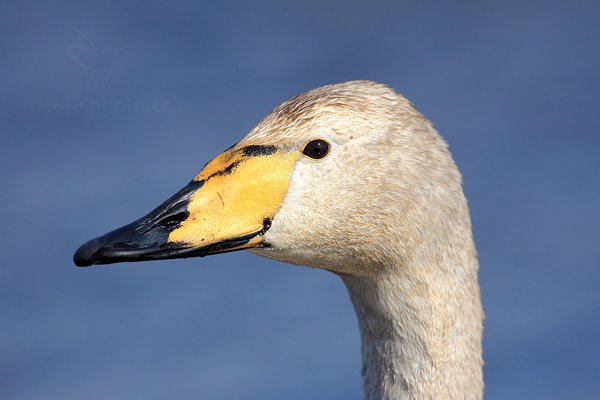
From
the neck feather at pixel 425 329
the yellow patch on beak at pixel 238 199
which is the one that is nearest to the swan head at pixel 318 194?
the yellow patch on beak at pixel 238 199

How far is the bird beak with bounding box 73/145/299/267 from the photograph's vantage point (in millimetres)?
3650

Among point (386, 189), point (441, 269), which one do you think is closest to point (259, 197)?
point (386, 189)

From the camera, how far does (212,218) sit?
367 cm

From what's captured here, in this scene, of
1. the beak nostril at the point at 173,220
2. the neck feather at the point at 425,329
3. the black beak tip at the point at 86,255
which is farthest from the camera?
the neck feather at the point at 425,329

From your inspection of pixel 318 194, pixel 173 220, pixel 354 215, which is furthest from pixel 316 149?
pixel 173 220

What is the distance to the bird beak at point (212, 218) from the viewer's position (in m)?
3.65

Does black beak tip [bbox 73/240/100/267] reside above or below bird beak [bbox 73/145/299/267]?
below

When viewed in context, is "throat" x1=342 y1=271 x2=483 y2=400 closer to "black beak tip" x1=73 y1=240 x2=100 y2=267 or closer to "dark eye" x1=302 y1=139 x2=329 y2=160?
"dark eye" x1=302 y1=139 x2=329 y2=160

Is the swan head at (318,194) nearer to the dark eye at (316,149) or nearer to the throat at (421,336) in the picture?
the dark eye at (316,149)

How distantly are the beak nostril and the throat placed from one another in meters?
0.91

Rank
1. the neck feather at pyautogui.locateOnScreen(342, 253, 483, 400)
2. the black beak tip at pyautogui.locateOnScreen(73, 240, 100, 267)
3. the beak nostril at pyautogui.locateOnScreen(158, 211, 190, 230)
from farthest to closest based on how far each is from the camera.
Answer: the neck feather at pyautogui.locateOnScreen(342, 253, 483, 400)
the beak nostril at pyautogui.locateOnScreen(158, 211, 190, 230)
the black beak tip at pyautogui.locateOnScreen(73, 240, 100, 267)

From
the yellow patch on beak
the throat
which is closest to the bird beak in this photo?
the yellow patch on beak

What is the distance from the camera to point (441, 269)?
3.93 meters

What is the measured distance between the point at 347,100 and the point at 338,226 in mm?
570
